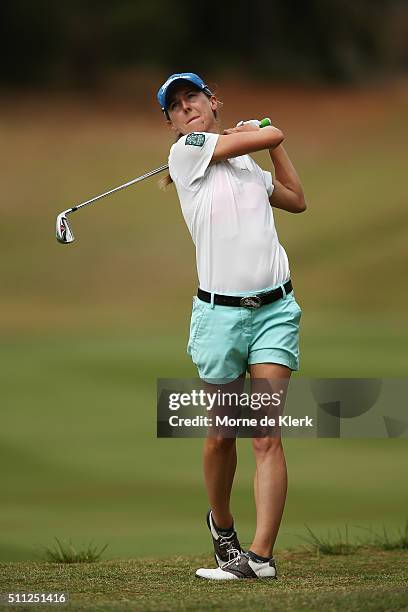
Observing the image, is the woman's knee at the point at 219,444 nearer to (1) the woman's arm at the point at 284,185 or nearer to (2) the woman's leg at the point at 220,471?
(2) the woman's leg at the point at 220,471

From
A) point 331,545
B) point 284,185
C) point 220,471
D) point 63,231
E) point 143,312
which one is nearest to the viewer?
point 220,471

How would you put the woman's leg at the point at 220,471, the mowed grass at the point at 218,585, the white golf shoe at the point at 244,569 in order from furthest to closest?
the woman's leg at the point at 220,471 → the white golf shoe at the point at 244,569 → the mowed grass at the point at 218,585

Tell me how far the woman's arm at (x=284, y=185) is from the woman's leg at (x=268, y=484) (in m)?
0.45

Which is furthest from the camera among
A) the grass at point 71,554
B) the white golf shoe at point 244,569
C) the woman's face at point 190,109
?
the grass at point 71,554

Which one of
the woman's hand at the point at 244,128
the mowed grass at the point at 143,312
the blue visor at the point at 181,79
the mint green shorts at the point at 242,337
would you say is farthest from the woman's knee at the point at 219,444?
the mowed grass at the point at 143,312

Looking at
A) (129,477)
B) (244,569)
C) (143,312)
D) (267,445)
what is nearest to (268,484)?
(267,445)

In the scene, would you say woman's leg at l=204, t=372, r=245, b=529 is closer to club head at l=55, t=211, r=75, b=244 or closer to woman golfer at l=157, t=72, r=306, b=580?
woman golfer at l=157, t=72, r=306, b=580

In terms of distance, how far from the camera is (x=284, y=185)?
11.5ft

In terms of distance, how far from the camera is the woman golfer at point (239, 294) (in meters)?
3.23

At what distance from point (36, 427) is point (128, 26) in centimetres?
950

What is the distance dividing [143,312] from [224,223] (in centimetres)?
669

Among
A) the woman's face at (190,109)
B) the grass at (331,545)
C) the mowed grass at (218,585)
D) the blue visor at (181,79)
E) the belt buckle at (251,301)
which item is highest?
the blue visor at (181,79)

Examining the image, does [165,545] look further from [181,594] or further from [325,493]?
[181,594]

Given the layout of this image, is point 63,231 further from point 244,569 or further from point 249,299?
point 244,569
